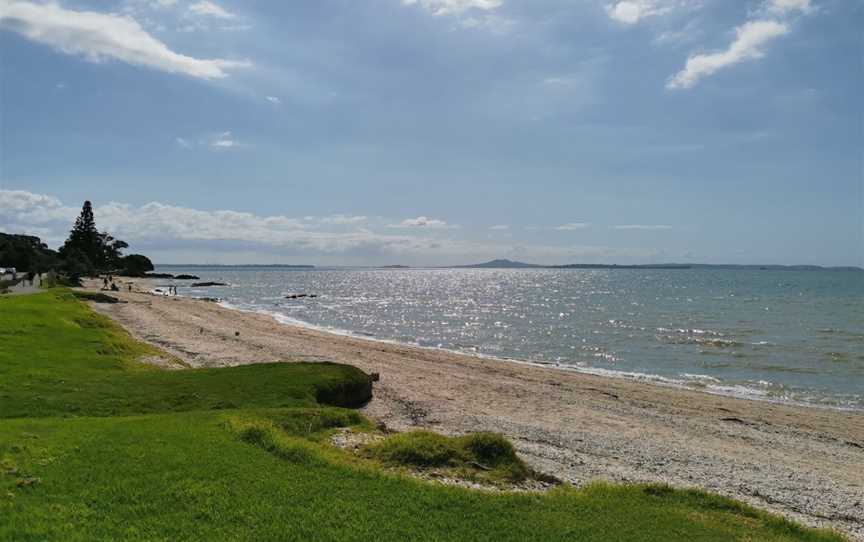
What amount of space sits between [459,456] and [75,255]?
136878 millimetres

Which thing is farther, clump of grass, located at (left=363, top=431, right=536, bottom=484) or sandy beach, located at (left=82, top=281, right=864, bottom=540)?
sandy beach, located at (left=82, top=281, right=864, bottom=540)

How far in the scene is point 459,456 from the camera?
11695 mm

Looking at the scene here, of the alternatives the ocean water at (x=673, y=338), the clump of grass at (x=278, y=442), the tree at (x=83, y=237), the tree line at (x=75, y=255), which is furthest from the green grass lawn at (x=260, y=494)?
the tree at (x=83, y=237)

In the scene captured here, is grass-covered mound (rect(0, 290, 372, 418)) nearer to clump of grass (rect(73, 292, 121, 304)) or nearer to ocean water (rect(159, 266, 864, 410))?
ocean water (rect(159, 266, 864, 410))

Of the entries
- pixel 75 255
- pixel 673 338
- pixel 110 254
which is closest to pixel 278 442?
pixel 673 338

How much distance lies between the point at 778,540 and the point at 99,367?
20462mm

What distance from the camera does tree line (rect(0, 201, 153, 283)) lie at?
326 ft

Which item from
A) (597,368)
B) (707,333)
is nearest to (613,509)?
(597,368)

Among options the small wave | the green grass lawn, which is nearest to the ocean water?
the small wave

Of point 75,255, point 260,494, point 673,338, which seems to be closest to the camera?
point 260,494

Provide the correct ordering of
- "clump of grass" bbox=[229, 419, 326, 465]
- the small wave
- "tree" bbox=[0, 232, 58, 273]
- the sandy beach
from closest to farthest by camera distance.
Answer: "clump of grass" bbox=[229, 419, 326, 465] < the sandy beach < the small wave < "tree" bbox=[0, 232, 58, 273]

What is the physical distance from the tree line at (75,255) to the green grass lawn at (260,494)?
85264mm

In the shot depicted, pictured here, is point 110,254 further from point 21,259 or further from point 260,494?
point 260,494

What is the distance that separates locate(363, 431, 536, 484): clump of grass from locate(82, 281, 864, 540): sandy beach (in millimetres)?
1376
